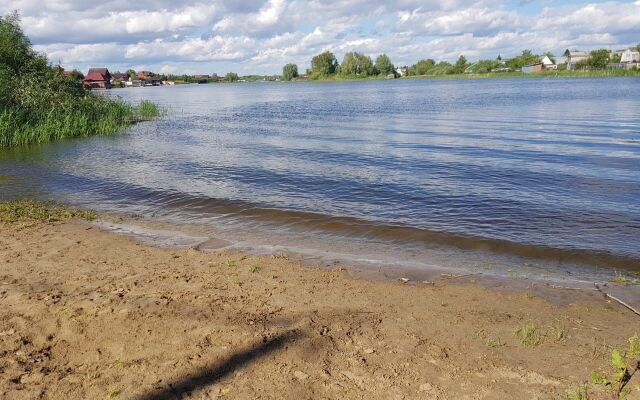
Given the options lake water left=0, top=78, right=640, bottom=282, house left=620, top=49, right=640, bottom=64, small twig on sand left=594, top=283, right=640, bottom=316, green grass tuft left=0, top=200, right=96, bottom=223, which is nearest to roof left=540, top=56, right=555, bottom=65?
house left=620, top=49, right=640, bottom=64

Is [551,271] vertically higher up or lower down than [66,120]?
lower down

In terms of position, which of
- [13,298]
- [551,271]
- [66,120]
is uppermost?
[66,120]

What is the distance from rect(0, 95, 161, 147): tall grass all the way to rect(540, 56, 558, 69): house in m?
174

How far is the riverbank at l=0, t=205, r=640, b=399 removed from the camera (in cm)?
502

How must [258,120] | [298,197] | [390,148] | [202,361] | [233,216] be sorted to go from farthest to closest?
[258,120] → [390,148] → [298,197] → [233,216] → [202,361]

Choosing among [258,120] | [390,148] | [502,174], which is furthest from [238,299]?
[258,120]

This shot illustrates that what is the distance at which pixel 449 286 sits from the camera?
26.6 feet

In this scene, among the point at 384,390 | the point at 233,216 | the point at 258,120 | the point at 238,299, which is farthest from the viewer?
the point at 258,120

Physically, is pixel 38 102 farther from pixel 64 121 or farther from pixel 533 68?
pixel 533 68

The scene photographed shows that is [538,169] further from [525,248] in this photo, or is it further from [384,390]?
[384,390]

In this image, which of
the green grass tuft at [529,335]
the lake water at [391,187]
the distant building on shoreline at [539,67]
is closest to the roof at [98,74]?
the lake water at [391,187]

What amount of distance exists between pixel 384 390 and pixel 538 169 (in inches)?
633

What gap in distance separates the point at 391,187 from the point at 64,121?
2573 cm

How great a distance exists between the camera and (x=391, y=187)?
16.8 m
